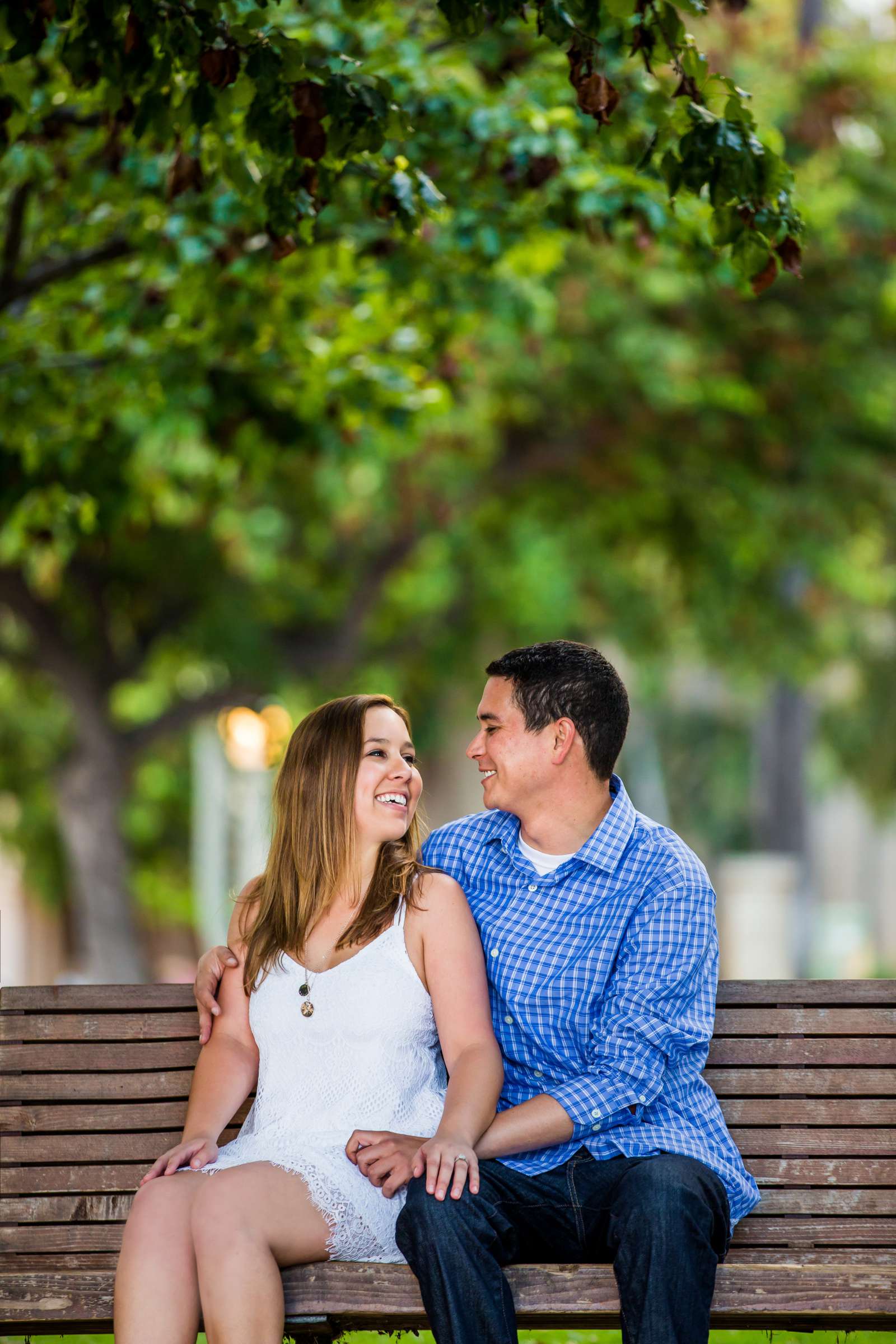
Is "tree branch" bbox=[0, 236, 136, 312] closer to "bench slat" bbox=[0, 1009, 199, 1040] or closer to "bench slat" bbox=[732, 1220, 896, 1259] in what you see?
"bench slat" bbox=[0, 1009, 199, 1040]

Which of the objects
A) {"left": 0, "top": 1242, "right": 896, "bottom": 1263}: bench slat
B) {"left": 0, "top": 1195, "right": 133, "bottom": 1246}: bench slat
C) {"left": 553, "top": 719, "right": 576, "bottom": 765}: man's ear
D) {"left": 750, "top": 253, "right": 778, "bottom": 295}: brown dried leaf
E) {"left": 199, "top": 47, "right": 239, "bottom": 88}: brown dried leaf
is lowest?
{"left": 0, "top": 1242, "right": 896, "bottom": 1263}: bench slat

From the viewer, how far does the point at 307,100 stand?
3834mm

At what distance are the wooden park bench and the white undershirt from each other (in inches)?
22.5

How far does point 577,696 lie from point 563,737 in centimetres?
11

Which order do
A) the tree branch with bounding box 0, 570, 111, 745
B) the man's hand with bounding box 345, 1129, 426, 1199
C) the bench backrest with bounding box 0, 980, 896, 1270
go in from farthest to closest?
1. the tree branch with bounding box 0, 570, 111, 745
2. the bench backrest with bounding box 0, 980, 896, 1270
3. the man's hand with bounding box 345, 1129, 426, 1199

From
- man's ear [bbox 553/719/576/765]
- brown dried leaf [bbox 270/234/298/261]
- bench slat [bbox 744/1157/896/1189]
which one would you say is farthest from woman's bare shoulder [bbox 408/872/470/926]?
brown dried leaf [bbox 270/234/298/261]

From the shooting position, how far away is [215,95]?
409cm

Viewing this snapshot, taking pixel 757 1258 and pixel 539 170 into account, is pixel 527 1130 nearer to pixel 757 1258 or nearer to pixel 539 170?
pixel 757 1258

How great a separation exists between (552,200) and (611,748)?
2.33 meters

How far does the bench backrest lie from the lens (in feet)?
13.8

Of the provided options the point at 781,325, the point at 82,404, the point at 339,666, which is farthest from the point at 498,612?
the point at 82,404

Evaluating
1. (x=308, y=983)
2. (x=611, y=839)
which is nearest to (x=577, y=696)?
(x=611, y=839)

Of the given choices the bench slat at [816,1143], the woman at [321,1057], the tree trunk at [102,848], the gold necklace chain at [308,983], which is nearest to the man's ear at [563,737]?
the woman at [321,1057]

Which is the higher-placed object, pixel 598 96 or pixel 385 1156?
pixel 598 96
